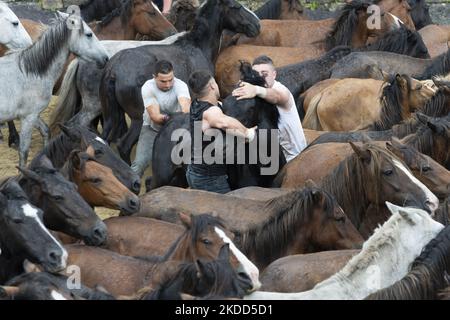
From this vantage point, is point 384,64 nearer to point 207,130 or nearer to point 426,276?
point 207,130

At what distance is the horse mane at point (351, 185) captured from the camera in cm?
929

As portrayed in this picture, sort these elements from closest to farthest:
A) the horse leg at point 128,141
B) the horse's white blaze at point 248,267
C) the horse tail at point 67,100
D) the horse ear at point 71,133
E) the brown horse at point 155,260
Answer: the horse's white blaze at point 248,267 → the brown horse at point 155,260 → the horse ear at point 71,133 → the horse leg at point 128,141 → the horse tail at point 67,100

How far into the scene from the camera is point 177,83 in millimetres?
11609

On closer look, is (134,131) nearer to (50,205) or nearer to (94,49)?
(94,49)

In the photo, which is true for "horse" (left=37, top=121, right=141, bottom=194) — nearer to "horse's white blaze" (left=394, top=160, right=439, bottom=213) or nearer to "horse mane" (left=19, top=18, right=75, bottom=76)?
"horse's white blaze" (left=394, top=160, right=439, bottom=213)

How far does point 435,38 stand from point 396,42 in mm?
1282

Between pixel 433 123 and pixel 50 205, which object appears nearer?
pixel 50 205

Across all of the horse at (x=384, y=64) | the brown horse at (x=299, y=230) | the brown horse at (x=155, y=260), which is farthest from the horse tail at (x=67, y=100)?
the brown horse at (x=299, y=230)

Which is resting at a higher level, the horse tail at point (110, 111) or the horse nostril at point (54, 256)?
the horse nostril at point (54, 256)

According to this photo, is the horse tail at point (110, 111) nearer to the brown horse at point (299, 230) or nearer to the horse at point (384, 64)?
the horse at point (384, 64)

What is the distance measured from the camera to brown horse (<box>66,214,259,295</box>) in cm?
784

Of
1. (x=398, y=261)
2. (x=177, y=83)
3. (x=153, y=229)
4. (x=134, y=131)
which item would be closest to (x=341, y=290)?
(x=398, y=261)

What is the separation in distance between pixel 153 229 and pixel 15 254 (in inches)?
44.9

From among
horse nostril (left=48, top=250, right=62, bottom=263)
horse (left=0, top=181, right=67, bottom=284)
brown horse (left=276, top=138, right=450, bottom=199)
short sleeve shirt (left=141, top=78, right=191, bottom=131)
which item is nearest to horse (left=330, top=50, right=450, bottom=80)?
short sleeve shirt (left=141, top=78, right=191, bottom=131)
